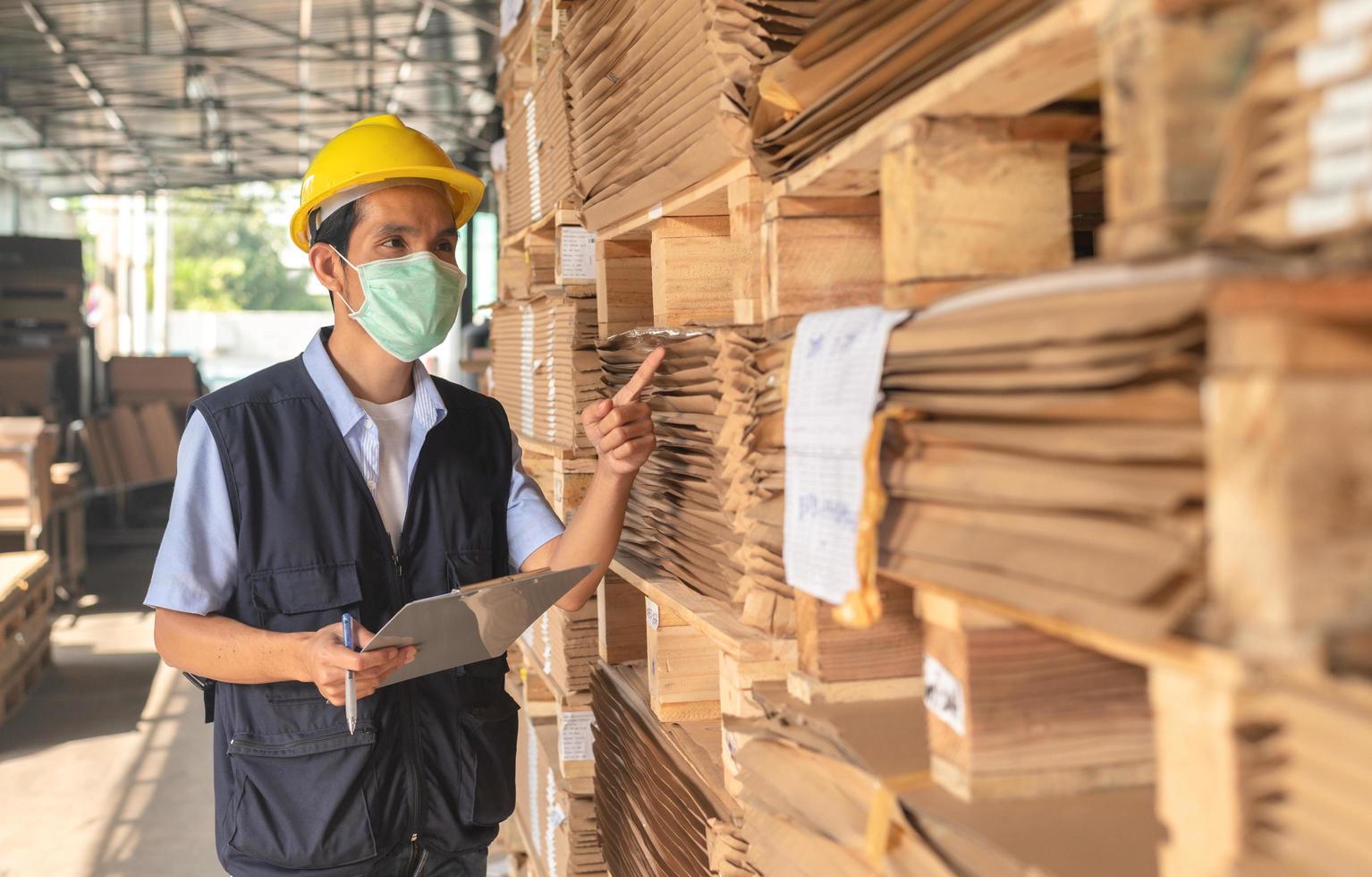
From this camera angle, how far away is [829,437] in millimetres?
1708

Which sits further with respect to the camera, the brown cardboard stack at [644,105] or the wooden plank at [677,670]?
the wooden plank at [677,670]

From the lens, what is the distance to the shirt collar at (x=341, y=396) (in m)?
3.02

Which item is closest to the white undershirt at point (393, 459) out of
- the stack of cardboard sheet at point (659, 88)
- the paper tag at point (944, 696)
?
the stack of cardboard sheet at point (659, 88)

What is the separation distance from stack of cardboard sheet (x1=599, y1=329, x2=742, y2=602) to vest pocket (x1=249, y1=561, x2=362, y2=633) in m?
0.83

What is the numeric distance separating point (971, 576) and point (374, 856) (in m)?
2.03

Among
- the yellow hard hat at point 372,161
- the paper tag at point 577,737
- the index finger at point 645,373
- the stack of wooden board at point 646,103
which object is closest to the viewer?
the stack of wooden board at point 646,103

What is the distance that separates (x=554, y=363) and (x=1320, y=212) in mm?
3592

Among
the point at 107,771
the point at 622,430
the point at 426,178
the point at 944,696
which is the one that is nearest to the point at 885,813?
the point at 944,696

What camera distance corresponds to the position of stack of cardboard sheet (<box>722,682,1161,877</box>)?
4.66ft

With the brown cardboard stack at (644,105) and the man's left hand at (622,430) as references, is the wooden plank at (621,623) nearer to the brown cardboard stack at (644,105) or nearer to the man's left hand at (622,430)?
the man's left hand at (622,430)

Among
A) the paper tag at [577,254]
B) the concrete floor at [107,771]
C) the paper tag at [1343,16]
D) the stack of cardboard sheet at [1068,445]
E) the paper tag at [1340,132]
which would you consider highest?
the paper tag at [577,254]

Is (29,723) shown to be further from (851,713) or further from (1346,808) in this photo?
(1346,808)

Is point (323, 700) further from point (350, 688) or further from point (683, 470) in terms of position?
point (683, 470)

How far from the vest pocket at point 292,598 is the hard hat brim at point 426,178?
1.02m
